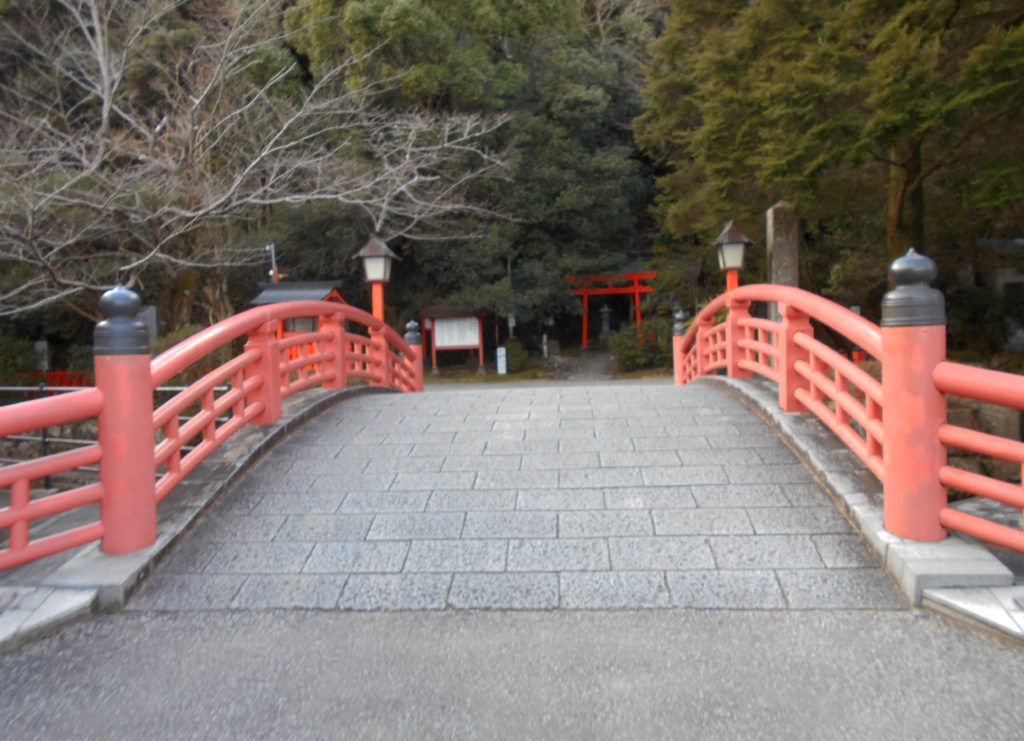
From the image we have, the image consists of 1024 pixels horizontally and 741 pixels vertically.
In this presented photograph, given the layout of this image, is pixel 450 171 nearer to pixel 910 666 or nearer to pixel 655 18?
pixel 655 18

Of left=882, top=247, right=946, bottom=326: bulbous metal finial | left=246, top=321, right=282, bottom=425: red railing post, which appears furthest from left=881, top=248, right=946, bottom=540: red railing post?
left=246, top=321, right=282, bottom=425: red railing post

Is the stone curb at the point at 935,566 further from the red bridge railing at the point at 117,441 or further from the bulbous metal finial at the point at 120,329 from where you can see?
the bulbous metal finial at the point at 120,329

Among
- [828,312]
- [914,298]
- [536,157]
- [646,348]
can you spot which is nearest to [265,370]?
[828,312]

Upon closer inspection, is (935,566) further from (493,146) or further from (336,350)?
(493,146)

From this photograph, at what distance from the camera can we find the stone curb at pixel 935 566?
2.95 metres

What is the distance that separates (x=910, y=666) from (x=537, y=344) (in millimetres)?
25927

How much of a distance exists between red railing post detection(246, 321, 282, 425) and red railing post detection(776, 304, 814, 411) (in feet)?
11.5

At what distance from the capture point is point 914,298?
339 centimetres

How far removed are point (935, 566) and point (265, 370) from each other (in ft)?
14.0

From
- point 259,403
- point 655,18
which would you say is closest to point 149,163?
point 259,403

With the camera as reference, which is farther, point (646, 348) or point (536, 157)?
point (536, 157)

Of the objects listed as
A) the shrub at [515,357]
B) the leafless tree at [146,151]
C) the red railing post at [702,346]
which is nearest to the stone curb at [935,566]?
the red railing post at [702,346]

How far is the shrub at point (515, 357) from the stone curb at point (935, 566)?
21.1 metres

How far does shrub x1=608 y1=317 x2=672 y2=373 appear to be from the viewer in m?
23.9
